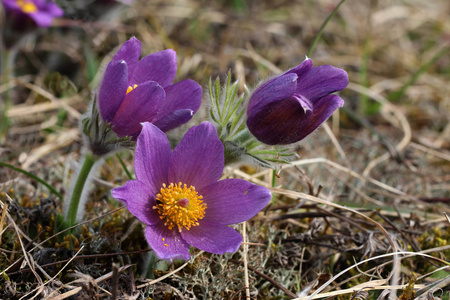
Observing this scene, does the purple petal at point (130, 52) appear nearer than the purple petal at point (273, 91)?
No

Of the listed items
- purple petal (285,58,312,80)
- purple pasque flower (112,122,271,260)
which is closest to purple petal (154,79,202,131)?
purple pasque flower (112,122,271,260)

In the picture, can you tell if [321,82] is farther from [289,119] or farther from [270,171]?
[270,171]

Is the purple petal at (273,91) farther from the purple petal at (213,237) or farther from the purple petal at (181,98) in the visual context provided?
the purple petal at (213,237)

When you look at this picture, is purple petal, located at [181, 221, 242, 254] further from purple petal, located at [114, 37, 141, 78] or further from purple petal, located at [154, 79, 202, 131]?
purple petal, located at [114, 37, 141, 78]

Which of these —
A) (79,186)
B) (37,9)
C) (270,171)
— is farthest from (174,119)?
(37,9)

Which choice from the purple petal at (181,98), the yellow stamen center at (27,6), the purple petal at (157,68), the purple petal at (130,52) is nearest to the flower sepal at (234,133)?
the purple petal at (181,98)
